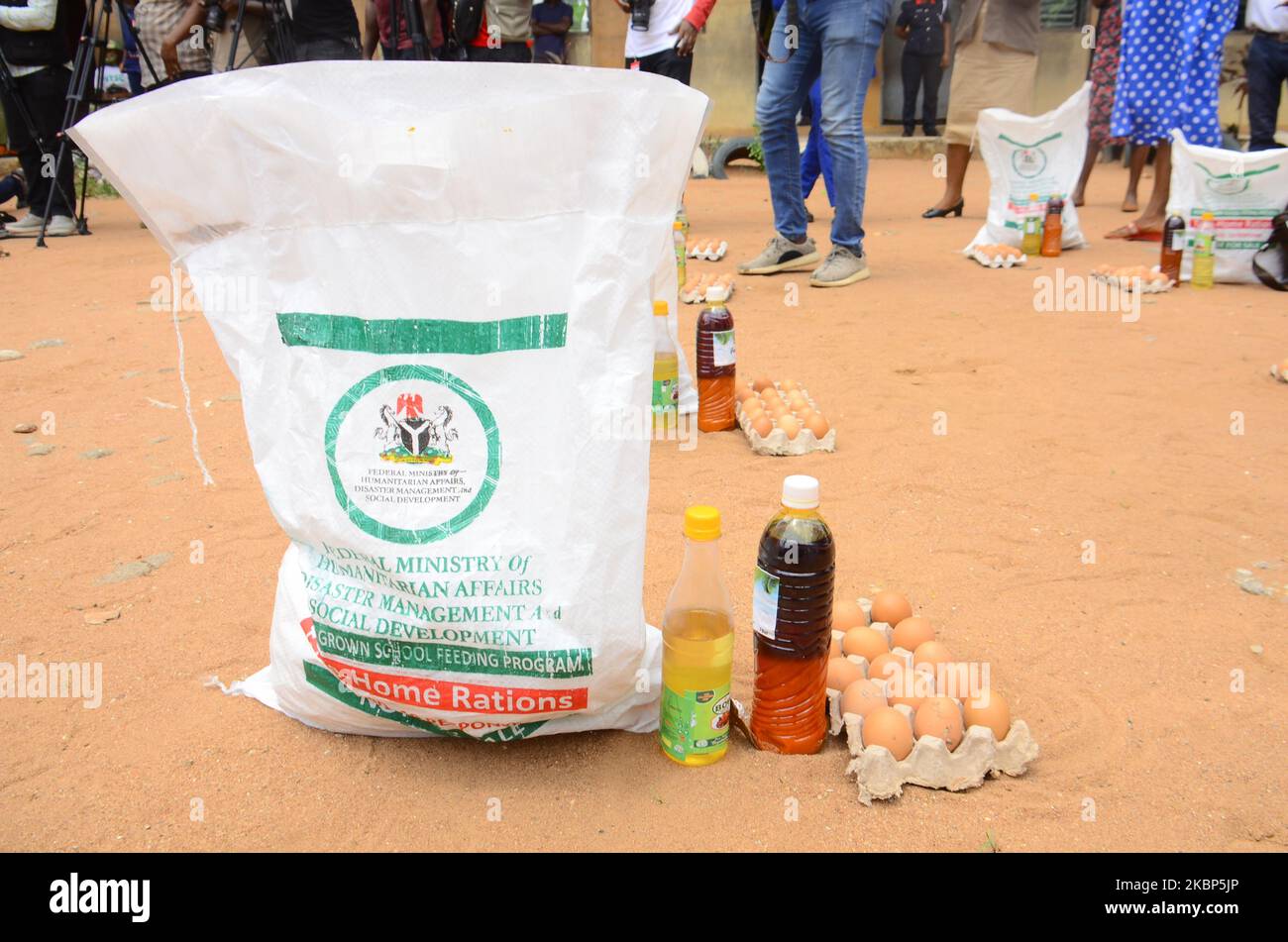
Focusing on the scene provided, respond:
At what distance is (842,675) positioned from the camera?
1817 mm

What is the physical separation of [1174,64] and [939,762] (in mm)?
6155

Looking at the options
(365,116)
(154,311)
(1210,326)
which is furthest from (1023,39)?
(365,116)

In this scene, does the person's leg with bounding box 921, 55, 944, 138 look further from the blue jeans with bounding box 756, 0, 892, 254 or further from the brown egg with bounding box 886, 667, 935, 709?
the brown egg with bounding box 886, 667, 935, 709

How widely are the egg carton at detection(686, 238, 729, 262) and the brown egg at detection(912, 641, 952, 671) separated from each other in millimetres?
4794

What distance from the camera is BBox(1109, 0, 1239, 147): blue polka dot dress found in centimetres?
590

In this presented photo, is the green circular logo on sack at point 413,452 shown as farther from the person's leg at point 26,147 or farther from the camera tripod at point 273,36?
the person's leg at point 26,147

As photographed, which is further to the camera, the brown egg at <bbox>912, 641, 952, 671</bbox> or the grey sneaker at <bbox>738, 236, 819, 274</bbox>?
the grey sneaker at <bbox>738, 236, 819, 274</bbox>

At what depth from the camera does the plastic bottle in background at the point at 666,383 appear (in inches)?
125

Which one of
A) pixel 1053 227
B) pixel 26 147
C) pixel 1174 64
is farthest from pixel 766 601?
pixel 26 147

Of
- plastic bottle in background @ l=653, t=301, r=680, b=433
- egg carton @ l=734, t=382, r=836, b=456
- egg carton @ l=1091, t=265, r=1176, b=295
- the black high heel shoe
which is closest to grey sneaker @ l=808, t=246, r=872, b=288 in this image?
egg carton @ l=1091, t=265, r=1176, b=295

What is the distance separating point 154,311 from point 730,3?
9.57 m

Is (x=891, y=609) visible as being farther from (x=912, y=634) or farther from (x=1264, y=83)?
(x=1264, y=83)

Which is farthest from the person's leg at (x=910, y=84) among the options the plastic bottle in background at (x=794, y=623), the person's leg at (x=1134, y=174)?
the plastic bottle in background at (x=794, y=623)

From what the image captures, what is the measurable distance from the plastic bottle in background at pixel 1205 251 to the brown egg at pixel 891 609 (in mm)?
4524
